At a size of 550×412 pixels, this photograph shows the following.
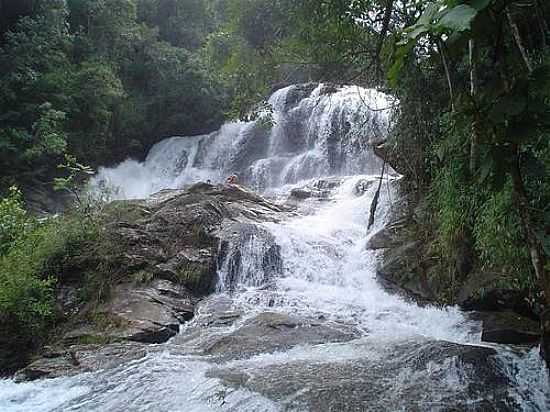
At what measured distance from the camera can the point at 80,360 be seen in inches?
213

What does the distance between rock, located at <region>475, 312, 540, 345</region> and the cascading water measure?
217 mm

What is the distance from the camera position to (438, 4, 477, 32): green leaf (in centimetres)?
110

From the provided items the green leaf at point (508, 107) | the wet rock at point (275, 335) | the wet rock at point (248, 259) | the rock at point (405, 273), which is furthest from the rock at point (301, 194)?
the green leaf at point (508, 107)

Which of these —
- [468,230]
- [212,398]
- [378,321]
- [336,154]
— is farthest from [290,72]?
[336,154]

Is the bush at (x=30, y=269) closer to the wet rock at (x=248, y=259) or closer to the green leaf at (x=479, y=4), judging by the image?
the wet rock at (x=248, y=259)

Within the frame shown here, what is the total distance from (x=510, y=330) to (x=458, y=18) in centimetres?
507

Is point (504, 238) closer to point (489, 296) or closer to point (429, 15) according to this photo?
point (489, 296)

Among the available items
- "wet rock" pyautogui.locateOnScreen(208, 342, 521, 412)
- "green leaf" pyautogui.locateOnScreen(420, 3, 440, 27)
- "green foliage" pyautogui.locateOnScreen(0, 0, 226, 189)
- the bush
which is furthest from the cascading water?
"green foliage" pyautogui.locateOnScreen(0, 0, 226, 189)

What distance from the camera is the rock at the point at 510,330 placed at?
5195mm

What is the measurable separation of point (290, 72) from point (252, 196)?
517cm

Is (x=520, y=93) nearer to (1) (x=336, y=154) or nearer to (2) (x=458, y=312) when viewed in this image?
(2) (x=458, y=312)

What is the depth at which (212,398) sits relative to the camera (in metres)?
4.01

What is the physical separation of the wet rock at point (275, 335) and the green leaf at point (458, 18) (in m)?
4.59

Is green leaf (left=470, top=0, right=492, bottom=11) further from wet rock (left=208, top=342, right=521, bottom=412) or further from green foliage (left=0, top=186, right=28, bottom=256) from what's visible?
green foliage (left=0, top=186, right=28, bottom=256)
